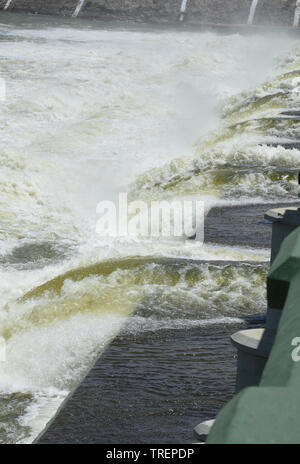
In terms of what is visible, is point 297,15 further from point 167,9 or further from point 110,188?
point 110,188

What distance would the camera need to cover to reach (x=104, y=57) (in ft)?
79.9

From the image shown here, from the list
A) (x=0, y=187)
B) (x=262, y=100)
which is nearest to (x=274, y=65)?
(x=262, y=100)

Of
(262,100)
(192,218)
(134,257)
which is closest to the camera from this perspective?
(134,257)

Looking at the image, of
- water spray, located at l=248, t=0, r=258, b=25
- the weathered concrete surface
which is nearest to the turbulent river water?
water spray, located at l=248, t=0, r=258, b=25

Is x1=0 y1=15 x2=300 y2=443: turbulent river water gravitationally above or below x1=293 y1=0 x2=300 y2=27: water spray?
below

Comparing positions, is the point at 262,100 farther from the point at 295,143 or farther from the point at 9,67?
the point at 9,67

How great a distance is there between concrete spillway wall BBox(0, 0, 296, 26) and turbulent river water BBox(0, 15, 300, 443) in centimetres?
1568

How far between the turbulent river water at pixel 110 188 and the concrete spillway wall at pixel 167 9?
1568 centimetres

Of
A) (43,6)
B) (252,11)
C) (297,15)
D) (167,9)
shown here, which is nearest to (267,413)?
(297,15)

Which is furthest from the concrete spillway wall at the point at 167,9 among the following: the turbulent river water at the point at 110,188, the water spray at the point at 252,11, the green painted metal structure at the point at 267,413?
the green painted metal structure at the point at 267,413

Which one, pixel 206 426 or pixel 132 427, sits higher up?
pixel 206 426

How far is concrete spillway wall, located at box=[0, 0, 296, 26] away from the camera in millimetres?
39188

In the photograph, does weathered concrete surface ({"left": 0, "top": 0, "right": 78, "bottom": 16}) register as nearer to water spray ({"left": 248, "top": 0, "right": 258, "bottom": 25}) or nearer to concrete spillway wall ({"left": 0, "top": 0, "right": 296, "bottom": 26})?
concrete spillway wall ({"left": 0, "top": 0, "right": 296, "bottom": 26})

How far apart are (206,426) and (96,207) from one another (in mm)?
7675
